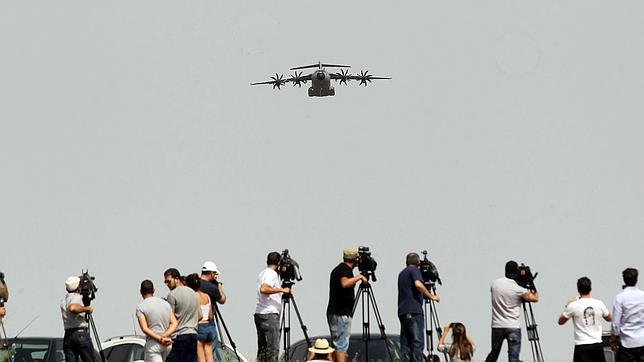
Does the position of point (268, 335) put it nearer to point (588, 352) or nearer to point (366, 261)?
point (366, 261)

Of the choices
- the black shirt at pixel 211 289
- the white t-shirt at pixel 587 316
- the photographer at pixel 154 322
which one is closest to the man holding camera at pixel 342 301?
the black shirt at pixel 211 289

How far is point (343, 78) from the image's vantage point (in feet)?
195

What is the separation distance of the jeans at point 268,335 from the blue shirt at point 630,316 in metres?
6.07

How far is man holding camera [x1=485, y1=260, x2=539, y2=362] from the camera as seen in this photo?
20750 mm

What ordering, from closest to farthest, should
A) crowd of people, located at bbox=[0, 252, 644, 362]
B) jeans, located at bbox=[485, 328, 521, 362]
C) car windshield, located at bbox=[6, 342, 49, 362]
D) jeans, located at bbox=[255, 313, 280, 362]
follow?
crowd of people, located at bbox=[0, 252, 644, 362]
jeans, located at bbox=[485, 328, 521, 362]
car windshield, located at bbox=[6, 342, 49, 362]
jeans, located at bbox=[255, 313, 280, 362]

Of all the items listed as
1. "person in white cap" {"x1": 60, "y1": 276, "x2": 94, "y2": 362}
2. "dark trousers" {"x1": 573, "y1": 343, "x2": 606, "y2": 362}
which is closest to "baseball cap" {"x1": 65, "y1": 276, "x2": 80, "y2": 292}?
"person in white cap" {"x1": 60, "y1": 276, "x2": 94, "y2": 362}

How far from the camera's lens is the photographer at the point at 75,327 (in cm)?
2011

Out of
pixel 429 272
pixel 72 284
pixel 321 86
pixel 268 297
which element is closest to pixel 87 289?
pixel 72 284

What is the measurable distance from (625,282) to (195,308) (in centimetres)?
634

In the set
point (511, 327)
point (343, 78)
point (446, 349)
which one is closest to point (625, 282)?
point (511, 327)

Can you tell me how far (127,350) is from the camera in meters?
22.2

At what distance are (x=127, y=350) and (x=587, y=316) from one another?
26.4 ft

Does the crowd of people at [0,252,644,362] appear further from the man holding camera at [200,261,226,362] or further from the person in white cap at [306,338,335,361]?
the person in white cap at [306,338,335,361]

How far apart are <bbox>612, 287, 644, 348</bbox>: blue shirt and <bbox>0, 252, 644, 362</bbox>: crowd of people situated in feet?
0.05
